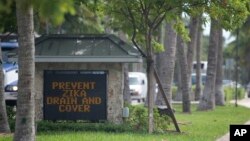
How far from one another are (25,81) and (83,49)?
16.1ft

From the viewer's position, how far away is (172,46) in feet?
71.3

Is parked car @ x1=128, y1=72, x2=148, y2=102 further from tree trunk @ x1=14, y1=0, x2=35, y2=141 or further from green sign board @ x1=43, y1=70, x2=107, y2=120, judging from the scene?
tree trunk @ x1=14, y1=0, x2=35, y2=141

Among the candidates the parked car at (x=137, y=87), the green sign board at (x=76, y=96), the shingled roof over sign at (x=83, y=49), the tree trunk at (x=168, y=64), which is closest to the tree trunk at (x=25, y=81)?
the shingled roof over sign at (x=83, y=49)

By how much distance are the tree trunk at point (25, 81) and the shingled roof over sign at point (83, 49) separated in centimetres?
413

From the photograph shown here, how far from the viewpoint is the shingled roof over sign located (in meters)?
15.7

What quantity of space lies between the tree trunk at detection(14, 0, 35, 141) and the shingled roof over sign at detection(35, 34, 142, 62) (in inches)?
163

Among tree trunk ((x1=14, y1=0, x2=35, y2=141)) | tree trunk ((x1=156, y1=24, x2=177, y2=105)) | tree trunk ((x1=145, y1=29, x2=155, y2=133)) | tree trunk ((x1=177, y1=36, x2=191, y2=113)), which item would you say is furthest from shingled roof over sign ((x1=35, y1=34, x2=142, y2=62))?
tree trunk ((x1=177, y1=36, x2=191, y2=113))

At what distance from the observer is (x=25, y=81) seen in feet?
38.1

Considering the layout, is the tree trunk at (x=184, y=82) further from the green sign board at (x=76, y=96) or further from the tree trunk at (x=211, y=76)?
the green sign board at (x=76, y=96)

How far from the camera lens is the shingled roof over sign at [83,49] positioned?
15727 millimetres

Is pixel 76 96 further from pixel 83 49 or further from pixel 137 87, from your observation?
pixel 137 87

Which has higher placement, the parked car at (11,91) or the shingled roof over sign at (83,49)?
the shingled roof over sign at (83,49)

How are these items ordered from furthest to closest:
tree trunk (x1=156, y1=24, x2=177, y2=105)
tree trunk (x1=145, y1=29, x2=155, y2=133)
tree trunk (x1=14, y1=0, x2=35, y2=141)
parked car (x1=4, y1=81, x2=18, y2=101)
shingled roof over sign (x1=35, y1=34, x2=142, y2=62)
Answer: tree trunk (x1=156, y1=24, x2=177, y2=105) → parked car (x1=4, y1=81, x2=18, y2=101) → shingled roof over sign (x1=35, y1=34, x2=142, y2=62) → tree trunk (x1=145, y1=29, x2=155, y2=133) → tree trunk (x1=14, y1=0, x2=35, y2=141)

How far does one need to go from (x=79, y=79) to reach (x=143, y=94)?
25086 millimetres
